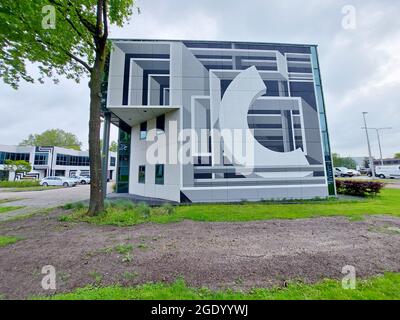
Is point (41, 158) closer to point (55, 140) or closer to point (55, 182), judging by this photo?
point (55, 182)

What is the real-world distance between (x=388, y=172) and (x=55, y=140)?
81876mm

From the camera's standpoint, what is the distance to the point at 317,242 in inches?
205

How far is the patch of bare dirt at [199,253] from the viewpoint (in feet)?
11.4

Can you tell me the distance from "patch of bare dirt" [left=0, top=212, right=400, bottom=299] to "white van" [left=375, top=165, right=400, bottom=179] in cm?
3768

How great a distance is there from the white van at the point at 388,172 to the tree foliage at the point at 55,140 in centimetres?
7410

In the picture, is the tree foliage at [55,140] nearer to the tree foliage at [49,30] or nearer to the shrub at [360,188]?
the tree foliage at [49,30]

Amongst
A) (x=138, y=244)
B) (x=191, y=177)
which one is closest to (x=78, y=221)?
(x=138, y=244)

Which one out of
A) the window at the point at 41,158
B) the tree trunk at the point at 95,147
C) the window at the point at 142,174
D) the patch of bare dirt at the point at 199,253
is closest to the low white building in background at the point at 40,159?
the window at the point at 41,158

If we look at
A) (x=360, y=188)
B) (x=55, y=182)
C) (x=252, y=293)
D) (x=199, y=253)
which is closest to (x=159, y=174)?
(x=199, y=253)

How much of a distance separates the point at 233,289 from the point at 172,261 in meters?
1.51

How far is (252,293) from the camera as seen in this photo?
302cm

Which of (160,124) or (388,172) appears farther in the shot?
(388,172)
